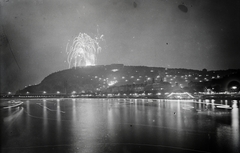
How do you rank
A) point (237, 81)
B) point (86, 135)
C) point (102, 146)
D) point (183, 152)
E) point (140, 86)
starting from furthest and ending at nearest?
point (140, 86)
point (237, 81)
point (86, 135)
point (102, 146)
point (183, 152)

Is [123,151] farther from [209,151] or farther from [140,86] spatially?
[140,86]

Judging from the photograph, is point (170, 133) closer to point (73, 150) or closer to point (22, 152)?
point (73, 150)

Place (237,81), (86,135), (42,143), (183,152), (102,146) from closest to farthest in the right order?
(183,152)
(102,146)
(42,143)
(86,135)
(237,81)

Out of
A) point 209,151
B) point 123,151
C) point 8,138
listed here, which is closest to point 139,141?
point 123,151

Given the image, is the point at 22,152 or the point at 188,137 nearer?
the point at 22,152

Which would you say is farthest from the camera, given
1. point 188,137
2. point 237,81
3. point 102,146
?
point 237,81

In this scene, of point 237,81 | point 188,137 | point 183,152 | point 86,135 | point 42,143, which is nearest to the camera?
point 183,152

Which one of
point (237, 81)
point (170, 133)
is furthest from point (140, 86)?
point (170, 133)

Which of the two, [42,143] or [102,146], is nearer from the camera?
[102,146]
